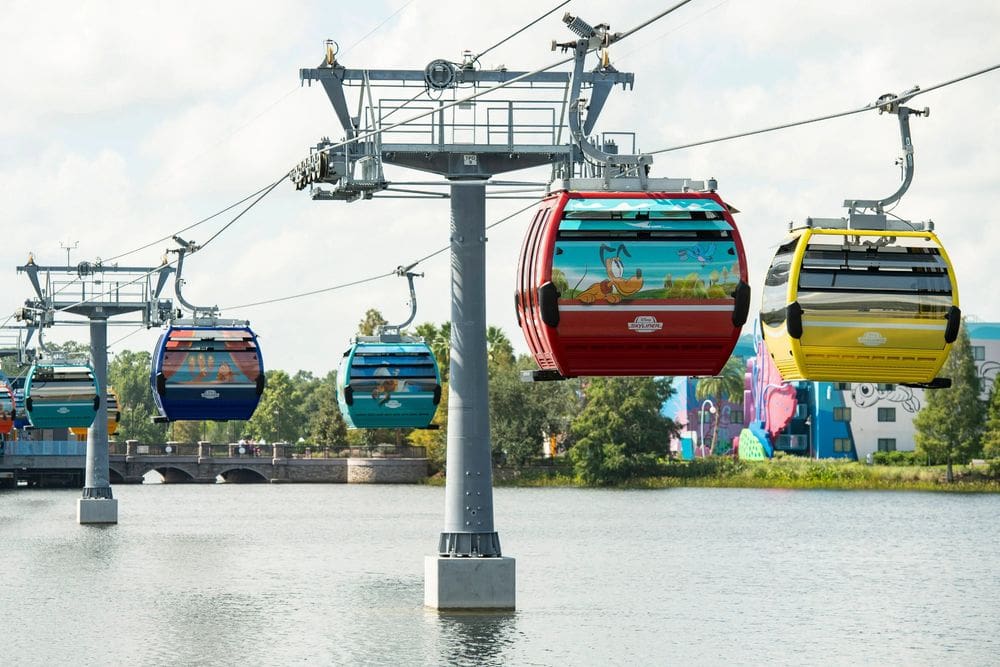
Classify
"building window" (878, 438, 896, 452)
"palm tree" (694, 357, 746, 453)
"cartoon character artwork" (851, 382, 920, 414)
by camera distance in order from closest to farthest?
"cartoon character artwork" (851, 382, 920, 414), "building window" (878, 438, 896, 452), "palm tree" (694, 357, 746, 453)

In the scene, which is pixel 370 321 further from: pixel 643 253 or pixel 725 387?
pixel 643 253

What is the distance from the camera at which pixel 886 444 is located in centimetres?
15912

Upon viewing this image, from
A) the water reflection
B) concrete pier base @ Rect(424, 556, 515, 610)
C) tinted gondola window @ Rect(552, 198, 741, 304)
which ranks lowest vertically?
the water reflection

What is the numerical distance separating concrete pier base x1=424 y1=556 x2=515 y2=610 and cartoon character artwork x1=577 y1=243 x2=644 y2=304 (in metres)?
21.1

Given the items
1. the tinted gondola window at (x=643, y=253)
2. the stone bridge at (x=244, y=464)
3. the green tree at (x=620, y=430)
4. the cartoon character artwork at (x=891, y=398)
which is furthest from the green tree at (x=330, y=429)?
the tinted gondola window at (x=643, y=253)

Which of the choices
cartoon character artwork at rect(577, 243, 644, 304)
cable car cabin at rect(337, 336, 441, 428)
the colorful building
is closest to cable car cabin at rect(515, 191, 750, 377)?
cartoon character artwork at rect(577, 243, 644, 304)

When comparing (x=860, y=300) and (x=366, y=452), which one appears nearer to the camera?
(x=860, y=300)

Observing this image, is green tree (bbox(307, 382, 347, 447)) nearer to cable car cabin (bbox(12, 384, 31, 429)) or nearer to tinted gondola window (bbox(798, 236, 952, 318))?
cable car cabin (bbox(12, 384, 31, 429))

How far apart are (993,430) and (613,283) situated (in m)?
112

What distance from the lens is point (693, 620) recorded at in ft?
186

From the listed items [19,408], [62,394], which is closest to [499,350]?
[19,408]

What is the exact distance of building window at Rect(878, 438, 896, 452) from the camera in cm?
15888

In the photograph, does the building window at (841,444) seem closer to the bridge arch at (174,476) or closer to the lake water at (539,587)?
the lake water at (539,587)

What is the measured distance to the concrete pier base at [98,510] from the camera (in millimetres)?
95125
